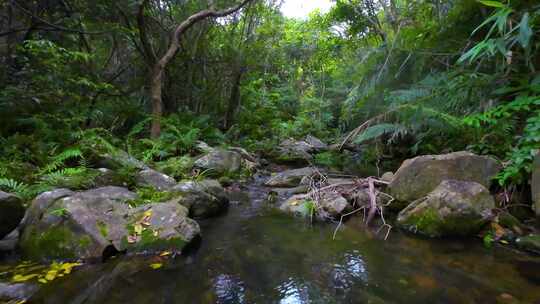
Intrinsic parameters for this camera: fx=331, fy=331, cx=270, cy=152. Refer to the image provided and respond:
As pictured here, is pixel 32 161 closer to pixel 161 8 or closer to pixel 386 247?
pixel 386 247

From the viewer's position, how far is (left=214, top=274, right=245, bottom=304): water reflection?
103 inches

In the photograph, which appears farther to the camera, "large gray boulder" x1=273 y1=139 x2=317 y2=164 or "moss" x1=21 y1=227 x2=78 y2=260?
"large gray boulder" x1=273 y1=139 x2=317 y2=164

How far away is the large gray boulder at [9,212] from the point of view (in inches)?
126

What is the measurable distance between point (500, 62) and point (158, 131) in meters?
7.33

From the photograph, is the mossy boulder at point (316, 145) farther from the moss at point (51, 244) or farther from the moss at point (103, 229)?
the moss at point (51, 244)

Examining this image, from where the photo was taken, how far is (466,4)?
201 inches

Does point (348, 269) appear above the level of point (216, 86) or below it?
below

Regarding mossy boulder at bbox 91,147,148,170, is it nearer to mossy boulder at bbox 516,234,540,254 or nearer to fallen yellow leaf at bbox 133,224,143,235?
Answer: fallen yellow leaf at bbox 133,224,143,235

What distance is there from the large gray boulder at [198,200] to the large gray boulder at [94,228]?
0.78 m

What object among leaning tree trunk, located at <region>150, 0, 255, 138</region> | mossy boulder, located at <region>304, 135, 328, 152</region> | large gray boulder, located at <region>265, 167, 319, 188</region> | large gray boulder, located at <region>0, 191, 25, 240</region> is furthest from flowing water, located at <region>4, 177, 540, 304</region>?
mossy boulder, located at <region>304, 135, 328, 152</region>

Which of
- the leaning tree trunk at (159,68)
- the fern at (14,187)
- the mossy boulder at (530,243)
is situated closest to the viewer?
the mossy boulder at (530,243)

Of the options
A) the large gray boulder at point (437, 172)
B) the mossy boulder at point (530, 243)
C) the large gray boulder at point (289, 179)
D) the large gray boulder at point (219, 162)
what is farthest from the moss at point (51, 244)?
the mossy boulder at point (530, 243)

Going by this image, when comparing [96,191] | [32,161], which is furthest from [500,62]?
[32,161]

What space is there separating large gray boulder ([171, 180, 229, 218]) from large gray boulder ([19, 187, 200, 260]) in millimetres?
782
